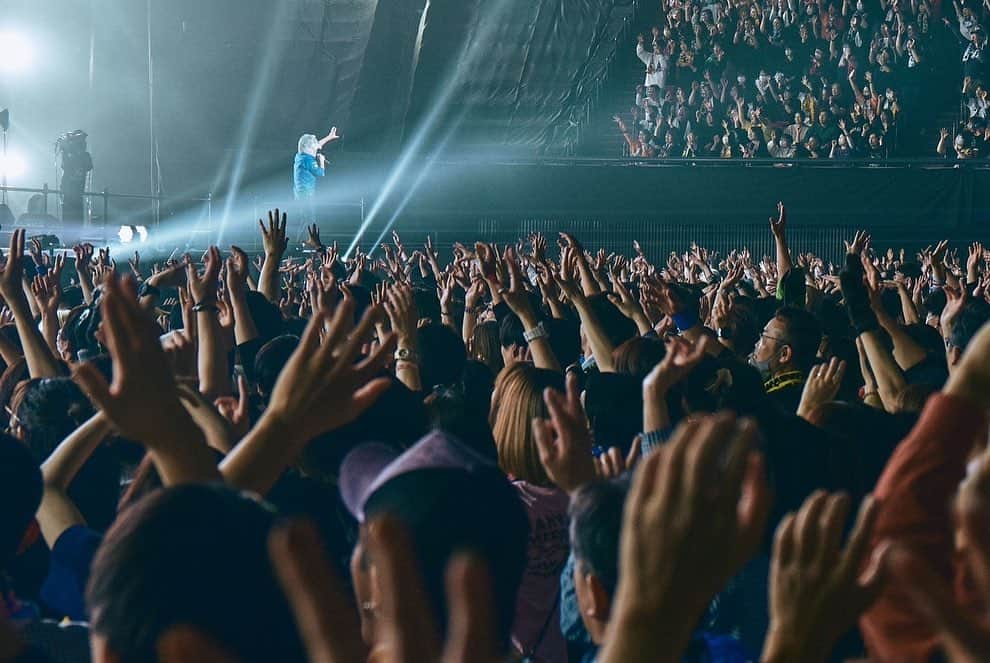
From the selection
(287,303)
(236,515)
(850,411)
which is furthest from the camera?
(287,303)

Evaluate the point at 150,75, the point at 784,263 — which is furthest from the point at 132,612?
the point at 150,75

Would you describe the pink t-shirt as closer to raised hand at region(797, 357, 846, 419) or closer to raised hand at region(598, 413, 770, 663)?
raised hand at region(797, 357, 846, 419)

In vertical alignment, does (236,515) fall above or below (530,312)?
above

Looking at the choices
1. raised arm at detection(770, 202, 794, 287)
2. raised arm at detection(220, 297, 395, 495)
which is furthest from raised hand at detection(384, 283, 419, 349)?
raised arm at detection(770, 202, 794, 287)

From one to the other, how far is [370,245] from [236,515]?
663 inches

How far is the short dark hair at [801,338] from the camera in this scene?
5.11 metres

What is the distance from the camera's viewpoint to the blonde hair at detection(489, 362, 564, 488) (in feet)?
10.2

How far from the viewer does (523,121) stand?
2197cm

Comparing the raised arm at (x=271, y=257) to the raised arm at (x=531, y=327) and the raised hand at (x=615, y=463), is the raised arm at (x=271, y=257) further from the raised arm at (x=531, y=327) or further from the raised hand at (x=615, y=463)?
the raised hand at (x=615, y=463)

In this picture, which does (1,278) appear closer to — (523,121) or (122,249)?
(122,249)

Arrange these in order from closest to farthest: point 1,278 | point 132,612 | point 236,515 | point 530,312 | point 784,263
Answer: point 132,612, point 236,515, point 1,278, point 530,312, point 784,263

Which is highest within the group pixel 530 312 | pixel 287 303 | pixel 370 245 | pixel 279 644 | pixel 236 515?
pixel 236 515

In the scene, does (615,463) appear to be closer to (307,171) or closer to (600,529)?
(600,529)

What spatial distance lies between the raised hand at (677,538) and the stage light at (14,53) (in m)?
23.8
